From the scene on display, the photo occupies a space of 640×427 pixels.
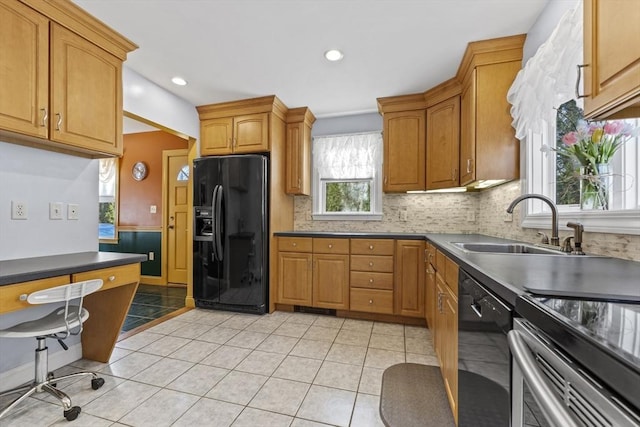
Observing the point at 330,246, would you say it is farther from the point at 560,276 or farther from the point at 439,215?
the point at 560,276

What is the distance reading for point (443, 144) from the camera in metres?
2.93

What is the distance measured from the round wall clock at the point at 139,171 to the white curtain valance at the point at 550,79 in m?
5.03

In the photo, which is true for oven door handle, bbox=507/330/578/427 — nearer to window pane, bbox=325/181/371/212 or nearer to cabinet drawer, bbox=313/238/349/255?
cabinet drawer, bbox=313/238/349/255

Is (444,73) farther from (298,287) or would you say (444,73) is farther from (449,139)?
(298,287)

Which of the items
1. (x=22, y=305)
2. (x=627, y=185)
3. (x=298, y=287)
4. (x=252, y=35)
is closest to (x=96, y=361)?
(x=22, y=305)

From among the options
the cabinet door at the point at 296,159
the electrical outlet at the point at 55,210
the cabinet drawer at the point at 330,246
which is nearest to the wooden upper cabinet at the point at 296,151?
the cabinet door at the point at 296,159

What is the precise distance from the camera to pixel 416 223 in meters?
3.50

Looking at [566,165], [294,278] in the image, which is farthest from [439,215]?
[294,278]

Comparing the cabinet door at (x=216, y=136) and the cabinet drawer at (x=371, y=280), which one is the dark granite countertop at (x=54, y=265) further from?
the cabinet drawer at (x=371, y=280)

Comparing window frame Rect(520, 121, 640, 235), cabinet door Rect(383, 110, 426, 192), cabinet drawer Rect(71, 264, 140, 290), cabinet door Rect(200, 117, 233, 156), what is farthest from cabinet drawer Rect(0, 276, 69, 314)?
cabinet door Rect(383, 110, 426, 192)

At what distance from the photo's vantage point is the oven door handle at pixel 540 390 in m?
0.43

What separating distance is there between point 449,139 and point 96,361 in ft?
12.0

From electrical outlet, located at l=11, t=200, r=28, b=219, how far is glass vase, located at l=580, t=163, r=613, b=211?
133 inches

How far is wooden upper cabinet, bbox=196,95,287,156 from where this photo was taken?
329 centimetres
